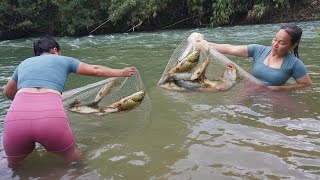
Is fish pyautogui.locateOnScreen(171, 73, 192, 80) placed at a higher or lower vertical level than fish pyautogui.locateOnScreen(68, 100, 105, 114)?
higher

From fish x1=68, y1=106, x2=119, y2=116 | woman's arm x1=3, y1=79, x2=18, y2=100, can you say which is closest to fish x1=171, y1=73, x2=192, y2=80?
fish x1=68, y1=106, x2=119, y2=116

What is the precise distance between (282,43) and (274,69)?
0.41 metres

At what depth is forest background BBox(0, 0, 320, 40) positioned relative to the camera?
22.2 meters

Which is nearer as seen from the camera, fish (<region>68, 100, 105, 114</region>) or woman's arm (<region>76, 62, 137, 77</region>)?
woman's arm (<region>76, 62, 137, 77</region>)

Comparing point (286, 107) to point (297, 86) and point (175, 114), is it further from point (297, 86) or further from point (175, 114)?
point (175, 114)

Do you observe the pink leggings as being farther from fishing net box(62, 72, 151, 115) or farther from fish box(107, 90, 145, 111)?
fish box(107, 90, 145, 111)

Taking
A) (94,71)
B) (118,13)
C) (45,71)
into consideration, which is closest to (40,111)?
(45,71)

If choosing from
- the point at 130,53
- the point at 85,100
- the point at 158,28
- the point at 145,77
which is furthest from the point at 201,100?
the point at 158,28

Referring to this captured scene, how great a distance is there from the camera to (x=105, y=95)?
17.3 feet

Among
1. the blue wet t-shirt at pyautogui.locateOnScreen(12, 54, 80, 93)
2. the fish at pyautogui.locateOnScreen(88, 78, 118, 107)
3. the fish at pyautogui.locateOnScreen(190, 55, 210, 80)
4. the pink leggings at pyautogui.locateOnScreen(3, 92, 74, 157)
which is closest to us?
the pink leggings at pyautogui.locateOnScreen(3, 92, 74, 157)

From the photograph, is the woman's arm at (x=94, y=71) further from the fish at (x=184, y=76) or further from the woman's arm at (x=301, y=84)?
the woman's arm at (x=301, y=84)

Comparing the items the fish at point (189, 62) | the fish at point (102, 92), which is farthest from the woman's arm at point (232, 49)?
the fish at point (102, 92)

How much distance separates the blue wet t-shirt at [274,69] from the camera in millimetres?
5664

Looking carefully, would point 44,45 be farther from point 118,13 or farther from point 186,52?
point 118,13
